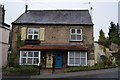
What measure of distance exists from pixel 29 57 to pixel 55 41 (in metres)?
4.06

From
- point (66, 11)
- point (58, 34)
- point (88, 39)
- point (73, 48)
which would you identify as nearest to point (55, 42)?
point (58, 34)

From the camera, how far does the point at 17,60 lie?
2327 centimetres

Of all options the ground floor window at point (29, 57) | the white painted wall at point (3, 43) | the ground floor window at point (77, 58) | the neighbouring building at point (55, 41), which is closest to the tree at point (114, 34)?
the neighbouring building at point (55, 41)

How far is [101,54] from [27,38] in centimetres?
1268

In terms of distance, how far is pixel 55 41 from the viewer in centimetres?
2341

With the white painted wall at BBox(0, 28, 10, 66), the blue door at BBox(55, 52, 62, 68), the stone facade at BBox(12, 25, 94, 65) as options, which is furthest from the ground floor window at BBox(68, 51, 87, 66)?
the white painted wall at BBox(0, 28, 10, 66)

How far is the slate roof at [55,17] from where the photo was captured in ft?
79.0

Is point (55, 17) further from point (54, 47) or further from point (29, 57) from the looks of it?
point (29, 57)

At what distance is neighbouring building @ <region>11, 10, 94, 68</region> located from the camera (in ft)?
72.7

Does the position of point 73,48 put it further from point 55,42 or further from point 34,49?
point 34,49

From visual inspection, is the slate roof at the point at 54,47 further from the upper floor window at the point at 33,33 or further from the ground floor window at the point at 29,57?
the upper floor window at the point at 33,33

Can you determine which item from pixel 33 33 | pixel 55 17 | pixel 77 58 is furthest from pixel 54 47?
pixel 55 17

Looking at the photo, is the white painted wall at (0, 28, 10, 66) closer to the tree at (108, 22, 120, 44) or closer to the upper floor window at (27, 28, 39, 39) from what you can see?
the upper floor window at (27, 28, 39, 39)

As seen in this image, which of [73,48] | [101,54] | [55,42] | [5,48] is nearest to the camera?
[73,48]
